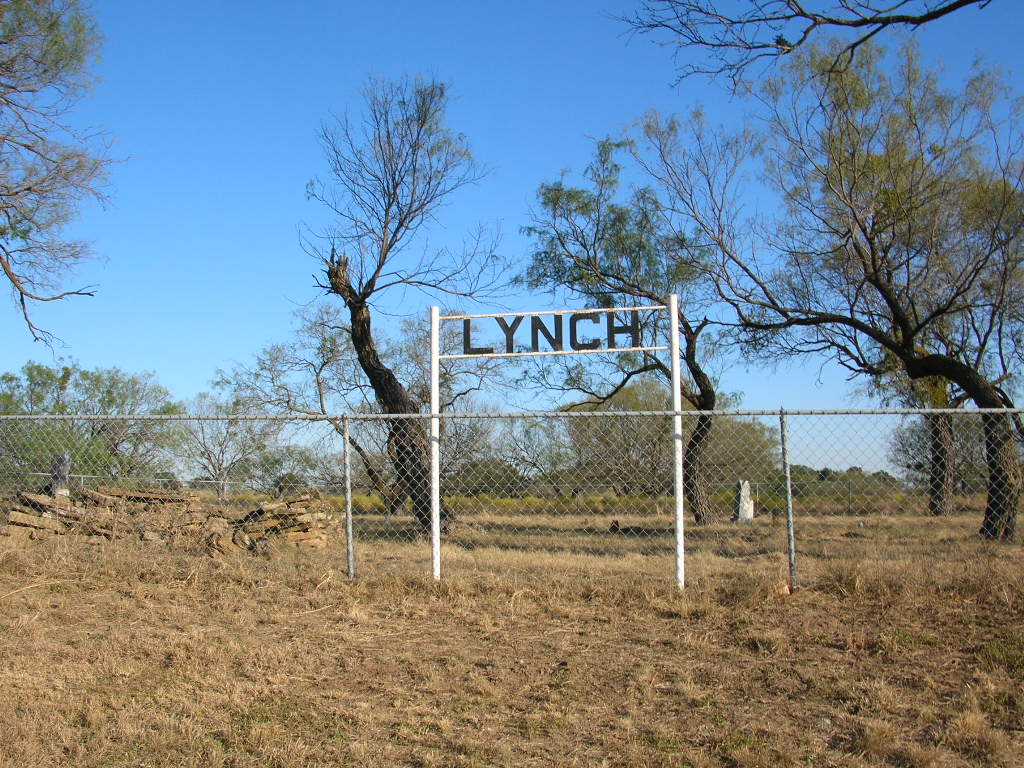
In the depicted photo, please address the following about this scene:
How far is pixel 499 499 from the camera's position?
915cm

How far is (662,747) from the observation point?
145 inches

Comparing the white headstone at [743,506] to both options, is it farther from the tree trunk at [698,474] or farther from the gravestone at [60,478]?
the gravestone at [60,478]

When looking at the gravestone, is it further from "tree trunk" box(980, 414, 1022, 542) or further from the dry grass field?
"tree trunk" box(980, 414, 1022, 542)

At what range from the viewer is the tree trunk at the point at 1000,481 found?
1023cm

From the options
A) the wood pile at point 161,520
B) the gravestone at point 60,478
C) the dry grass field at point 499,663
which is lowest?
the dry grass field at point 499,663

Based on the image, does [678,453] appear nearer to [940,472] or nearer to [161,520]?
[161,520]

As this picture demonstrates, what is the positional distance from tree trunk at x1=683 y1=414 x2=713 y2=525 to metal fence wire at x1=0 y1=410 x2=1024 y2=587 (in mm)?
119

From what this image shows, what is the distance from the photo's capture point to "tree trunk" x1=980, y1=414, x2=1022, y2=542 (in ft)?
33.6

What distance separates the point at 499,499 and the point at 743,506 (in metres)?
8.91

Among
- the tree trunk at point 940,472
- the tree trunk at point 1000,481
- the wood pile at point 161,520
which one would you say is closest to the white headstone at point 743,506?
the tree trunk at point 940,472

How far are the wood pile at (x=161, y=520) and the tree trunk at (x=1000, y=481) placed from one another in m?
8.72

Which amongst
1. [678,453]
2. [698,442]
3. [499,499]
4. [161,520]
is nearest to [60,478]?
[161,520]

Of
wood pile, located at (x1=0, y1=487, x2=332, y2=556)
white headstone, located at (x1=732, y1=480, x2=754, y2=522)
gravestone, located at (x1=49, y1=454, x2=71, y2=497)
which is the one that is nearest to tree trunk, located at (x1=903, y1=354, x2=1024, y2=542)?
white headstone, located at (x1=732, y1=480, x2=754, y2=522)

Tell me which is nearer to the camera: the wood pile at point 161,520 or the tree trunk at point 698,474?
the wood pile at point 161,520
